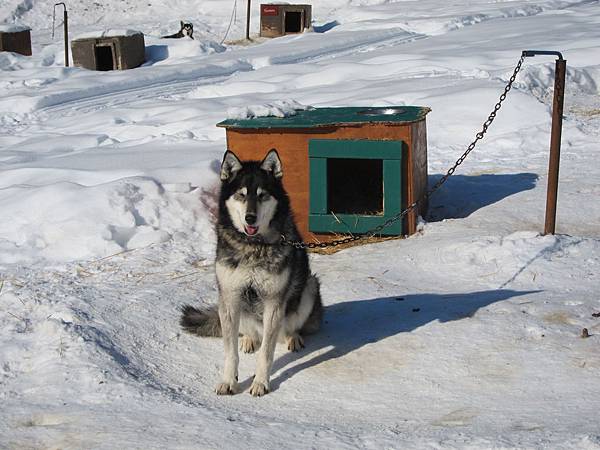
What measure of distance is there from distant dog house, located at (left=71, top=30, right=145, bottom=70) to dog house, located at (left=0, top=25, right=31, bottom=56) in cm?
199

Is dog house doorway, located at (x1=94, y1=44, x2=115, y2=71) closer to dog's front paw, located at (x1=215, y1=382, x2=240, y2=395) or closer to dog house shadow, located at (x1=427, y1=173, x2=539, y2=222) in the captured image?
dog house shadow, located at (x1=427, y1=173, x2=539, y2=222)

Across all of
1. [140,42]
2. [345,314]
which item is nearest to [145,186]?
[345,314]

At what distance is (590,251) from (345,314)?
1.80m

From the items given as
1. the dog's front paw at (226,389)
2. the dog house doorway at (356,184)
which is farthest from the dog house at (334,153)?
the dog's front paw at (226,389)

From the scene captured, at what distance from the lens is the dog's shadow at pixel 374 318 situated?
4.51m

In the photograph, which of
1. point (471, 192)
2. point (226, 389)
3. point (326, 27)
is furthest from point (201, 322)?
point (326, 27)

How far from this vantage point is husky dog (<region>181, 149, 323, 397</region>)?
4.02 metres

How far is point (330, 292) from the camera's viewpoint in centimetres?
547

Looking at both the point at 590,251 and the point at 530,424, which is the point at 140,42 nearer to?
the point at 590,251

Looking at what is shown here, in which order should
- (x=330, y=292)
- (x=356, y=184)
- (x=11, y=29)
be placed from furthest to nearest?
(x=11, y=29), (x=356, y=184), (x=330, y=292)

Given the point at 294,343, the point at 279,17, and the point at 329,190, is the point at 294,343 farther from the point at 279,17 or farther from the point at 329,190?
the point at 279,17

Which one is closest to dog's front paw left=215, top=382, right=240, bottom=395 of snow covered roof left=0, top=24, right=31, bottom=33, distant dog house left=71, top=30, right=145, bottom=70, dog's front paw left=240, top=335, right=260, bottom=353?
dog's front paw left=240, top=335, right=260, bottom=353

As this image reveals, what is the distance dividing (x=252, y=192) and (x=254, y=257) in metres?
0.31

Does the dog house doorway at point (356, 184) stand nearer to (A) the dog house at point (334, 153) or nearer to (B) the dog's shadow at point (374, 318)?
(A) the dog house at point (334, 153)
